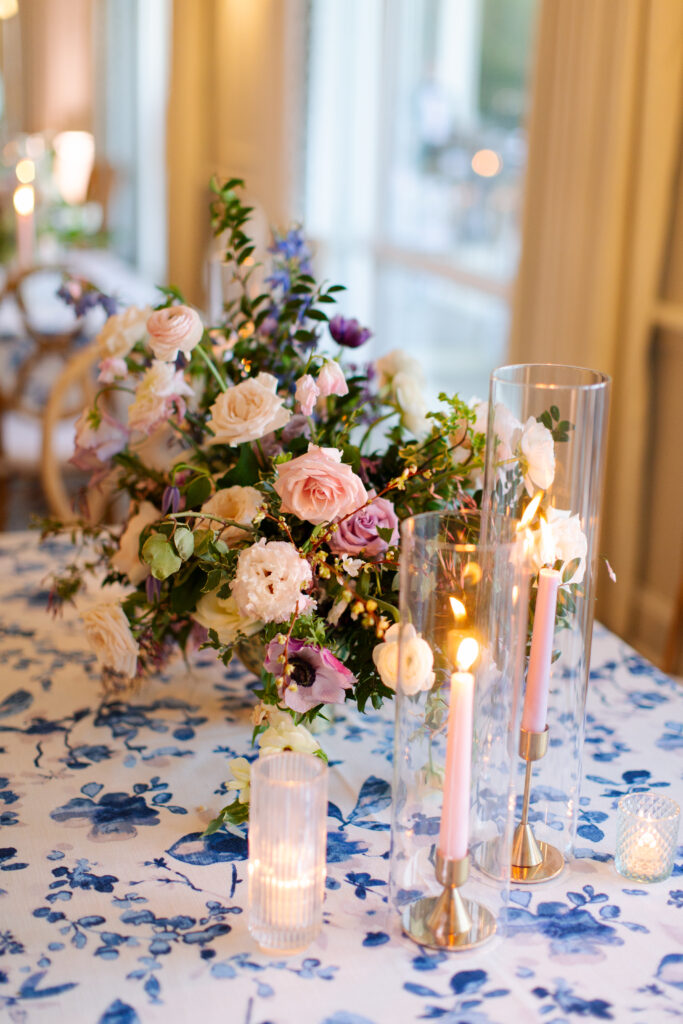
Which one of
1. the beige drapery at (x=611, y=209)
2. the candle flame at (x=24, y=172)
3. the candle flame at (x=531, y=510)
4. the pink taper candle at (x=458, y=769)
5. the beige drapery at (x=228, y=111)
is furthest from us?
the candle flame at (x=24, y=172)

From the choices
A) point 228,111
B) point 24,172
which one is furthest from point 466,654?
point 228,111

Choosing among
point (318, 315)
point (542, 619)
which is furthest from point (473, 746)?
point (318, 315)

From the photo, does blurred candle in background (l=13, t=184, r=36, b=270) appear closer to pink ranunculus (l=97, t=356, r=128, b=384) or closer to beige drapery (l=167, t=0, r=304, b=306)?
beige drapery (l=167, t=0, r=304, b=306)

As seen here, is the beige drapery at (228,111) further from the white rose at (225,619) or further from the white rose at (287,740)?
the white rose at (287,740)

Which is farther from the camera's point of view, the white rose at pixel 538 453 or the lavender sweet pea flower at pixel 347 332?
the lavender sweet pea flower at pixel 347 332

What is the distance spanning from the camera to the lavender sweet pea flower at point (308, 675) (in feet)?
2.83

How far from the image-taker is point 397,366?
1132 millimetres

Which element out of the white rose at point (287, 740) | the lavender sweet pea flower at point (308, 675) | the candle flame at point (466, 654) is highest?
the candle flame at point (466, 654)

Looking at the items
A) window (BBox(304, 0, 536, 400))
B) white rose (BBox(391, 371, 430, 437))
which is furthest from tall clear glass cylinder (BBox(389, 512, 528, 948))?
window (BBox(304, 0, 536, 400))

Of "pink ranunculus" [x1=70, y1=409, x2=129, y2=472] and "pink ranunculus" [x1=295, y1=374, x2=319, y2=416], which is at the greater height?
"pink ranunculus" [x1=295, y1=374, x2=319, y2=416]

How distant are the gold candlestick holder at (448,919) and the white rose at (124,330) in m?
0.61

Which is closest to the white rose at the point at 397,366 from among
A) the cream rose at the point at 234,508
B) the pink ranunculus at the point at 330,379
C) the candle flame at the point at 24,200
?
the pink ranunculus at the point at 330,379

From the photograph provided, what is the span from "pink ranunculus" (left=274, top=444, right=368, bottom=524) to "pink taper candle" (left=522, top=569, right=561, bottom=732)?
0.16 meters

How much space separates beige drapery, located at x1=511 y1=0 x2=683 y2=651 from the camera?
7.32ft
